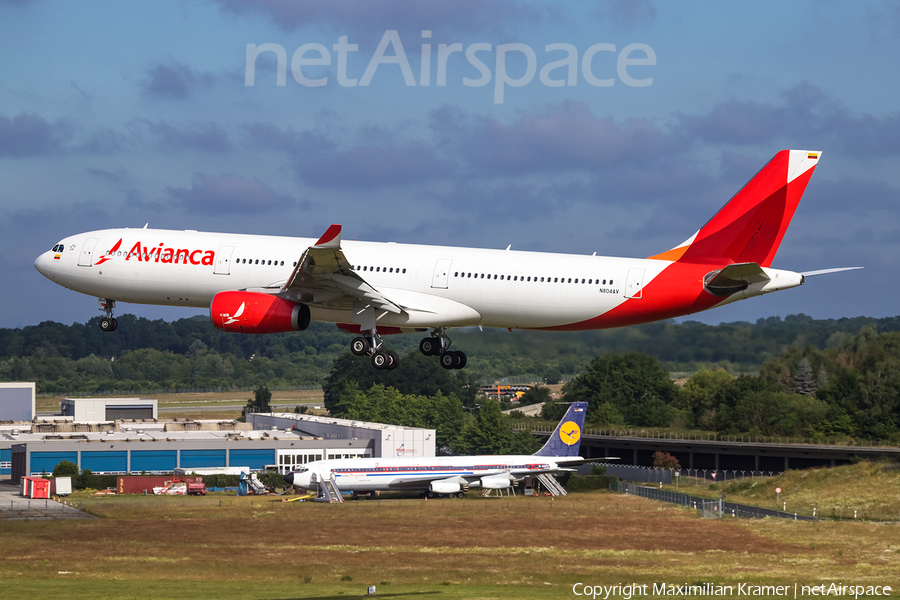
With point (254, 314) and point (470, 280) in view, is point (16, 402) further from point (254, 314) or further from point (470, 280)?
point (470, 280)

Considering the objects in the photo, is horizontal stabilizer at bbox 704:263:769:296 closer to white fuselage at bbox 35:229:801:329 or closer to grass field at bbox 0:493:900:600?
white fuselage at bbox 35:229:801:329

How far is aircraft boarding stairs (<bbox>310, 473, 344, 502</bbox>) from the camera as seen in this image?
390 feet

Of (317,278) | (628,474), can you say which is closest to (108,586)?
(317,278)

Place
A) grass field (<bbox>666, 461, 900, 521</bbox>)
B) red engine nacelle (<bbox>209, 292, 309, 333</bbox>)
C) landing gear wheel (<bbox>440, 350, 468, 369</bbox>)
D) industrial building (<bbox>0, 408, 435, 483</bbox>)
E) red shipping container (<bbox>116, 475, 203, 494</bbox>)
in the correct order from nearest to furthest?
red engine nacelle (<bbox>209, 292, 309, 333</bbox>)
landing gear wheel (<bbox>440, 350, 468, 369</bbox>)
grass field (<bbox>666, 461, 900, 521</bbox>)
red shipping container (<bbox>116, 475, 203, 494</bbox>)
industrial building (<bbox>0, 408, 435, 483</bbox>)

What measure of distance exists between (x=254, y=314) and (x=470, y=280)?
32.0 ft

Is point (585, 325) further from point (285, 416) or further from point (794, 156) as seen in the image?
point (285, 416)

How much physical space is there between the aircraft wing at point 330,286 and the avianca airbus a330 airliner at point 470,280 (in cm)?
6

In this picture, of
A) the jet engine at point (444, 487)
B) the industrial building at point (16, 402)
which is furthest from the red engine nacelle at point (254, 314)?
the industrial building at point (16, 402)

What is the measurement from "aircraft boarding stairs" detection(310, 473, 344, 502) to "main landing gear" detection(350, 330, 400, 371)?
72032 mm

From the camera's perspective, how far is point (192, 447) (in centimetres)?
13475

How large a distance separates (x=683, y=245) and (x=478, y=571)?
124 feet

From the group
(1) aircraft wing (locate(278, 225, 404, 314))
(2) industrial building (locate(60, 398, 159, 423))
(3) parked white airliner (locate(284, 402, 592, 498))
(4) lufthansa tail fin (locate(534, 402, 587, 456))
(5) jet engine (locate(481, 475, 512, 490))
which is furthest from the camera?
(2) industrial building (locate(60, 398, 159, 423))

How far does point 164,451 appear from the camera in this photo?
132625 mm

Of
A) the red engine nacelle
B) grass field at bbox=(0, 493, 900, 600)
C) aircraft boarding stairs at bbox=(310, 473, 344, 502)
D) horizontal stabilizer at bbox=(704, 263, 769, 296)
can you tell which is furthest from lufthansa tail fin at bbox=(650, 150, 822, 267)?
aircraft boarding stairs at bbox=(310, 473, 344, 502)
